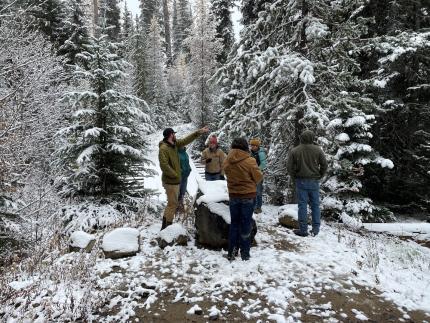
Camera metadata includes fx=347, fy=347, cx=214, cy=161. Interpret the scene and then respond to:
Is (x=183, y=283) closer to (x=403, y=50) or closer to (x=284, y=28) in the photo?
(x=284, y=28)

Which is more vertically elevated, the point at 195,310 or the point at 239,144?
the point at 239,144

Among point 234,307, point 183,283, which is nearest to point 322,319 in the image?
point 234,307

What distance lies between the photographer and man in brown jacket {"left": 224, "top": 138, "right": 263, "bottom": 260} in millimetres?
6047

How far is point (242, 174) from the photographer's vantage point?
6066 millimetres

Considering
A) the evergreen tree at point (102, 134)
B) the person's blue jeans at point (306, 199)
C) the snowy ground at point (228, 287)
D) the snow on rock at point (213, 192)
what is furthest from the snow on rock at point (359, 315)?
the evergreen tree at point (102, 134)

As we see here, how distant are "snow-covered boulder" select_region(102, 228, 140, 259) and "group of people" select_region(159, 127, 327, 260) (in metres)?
0.97

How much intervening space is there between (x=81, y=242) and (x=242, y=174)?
3388mm

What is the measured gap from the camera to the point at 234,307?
4750 millimetres

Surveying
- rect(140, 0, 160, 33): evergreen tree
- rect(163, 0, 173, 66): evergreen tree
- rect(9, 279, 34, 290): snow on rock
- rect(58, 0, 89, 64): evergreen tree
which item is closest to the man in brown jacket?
rect(9, 279, 34, 290): snow on rock

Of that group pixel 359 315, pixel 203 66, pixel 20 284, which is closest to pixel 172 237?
pixel 20 284

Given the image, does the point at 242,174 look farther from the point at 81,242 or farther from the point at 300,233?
the point at 81,242

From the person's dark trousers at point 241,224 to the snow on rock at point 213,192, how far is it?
0.95m

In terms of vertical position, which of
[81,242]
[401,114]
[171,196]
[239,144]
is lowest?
[81,242]

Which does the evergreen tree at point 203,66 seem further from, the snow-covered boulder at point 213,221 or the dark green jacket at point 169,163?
the snow-covered boulder at point 213,221
